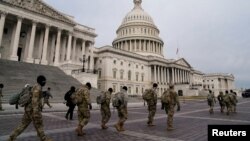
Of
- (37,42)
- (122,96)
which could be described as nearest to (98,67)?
(37,42)

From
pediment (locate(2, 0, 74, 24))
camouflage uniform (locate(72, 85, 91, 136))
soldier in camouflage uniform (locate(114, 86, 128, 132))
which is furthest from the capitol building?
camouflage uniform (locate(72, 85, 91, 136))

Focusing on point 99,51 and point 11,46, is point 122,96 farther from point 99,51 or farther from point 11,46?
point 99,51

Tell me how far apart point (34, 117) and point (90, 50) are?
4626 centimetres

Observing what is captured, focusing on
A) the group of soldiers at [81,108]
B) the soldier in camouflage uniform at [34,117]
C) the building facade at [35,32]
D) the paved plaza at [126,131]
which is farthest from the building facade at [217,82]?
the soldier in camouflage uniform at [34,117]

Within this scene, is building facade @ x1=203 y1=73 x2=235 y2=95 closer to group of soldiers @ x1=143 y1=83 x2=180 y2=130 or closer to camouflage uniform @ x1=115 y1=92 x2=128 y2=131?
group of soldiers @ x1=143 y1=83 x2=180 y2=130

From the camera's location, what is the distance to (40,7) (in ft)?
124

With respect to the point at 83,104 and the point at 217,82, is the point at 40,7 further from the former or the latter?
the point at 217,82

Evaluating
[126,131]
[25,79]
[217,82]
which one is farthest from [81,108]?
[217,82]

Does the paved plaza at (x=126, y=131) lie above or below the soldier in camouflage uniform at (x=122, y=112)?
below

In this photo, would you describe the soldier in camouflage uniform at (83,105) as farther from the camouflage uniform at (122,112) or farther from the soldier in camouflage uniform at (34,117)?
the soldier in camouflage uniform at (34,117)

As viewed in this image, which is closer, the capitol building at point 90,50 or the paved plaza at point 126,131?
the paved plaza at point 126,131

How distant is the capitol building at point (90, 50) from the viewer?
35.7 m

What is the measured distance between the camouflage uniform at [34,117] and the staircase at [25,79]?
52.4 ft

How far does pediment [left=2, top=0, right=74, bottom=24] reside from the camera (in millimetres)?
34688
